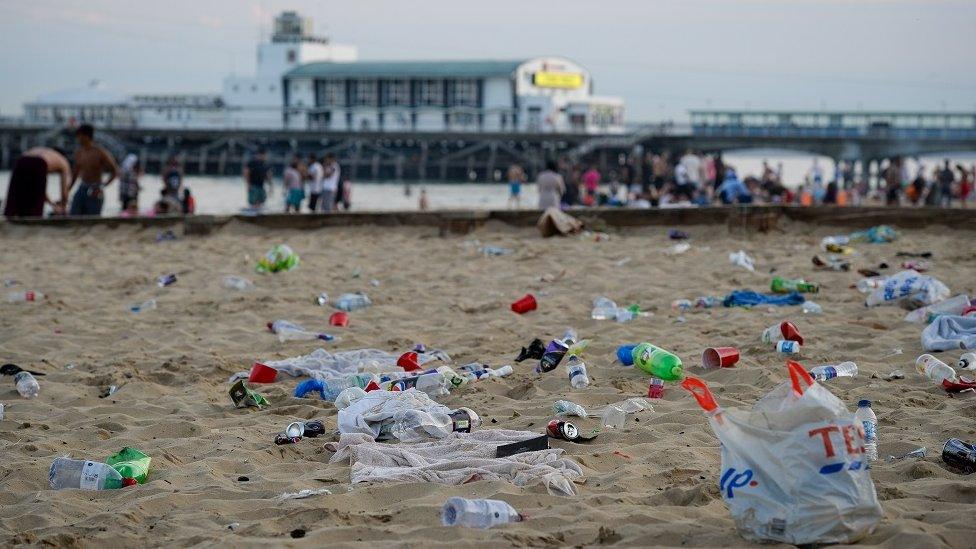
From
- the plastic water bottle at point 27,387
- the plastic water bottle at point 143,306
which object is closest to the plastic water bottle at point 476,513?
the plastic water bottle at point 27,387

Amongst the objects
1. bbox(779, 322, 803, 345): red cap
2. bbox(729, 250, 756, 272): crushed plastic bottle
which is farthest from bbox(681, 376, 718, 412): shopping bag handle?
bbox(729, 250, 756, 272): crushed plastic bottle

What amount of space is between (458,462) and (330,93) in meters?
68.8

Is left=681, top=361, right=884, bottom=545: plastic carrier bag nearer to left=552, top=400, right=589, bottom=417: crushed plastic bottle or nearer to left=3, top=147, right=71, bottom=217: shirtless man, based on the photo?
left=552, top=400, right=589, bottom=417: crushed plastic bottle

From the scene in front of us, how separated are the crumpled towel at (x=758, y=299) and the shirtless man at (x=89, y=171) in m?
8.11

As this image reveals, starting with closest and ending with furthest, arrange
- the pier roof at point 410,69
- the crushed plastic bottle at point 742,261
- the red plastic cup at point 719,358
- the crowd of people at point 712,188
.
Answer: the red plastic cup at point 719,358 → the crushed plastic bottle at point 742,261 → the crowd of people at point 712,188 → the pier roof at point 410,69

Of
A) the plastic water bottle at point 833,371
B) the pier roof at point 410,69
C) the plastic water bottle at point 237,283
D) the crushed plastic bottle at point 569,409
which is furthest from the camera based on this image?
the pier roof at point 410,69

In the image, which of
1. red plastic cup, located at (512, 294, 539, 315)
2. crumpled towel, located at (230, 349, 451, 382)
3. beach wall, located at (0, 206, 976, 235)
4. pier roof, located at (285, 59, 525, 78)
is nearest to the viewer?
crumpled towel, located at (230, 349, 451, 382)

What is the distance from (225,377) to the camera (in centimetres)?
587

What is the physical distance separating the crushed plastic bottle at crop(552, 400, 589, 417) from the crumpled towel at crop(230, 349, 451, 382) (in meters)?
1.22

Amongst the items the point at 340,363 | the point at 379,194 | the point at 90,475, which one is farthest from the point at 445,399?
the point at 379,194

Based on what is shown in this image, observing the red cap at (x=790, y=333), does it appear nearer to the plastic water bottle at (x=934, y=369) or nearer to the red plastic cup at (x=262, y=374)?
the plastic water bottle at (x=934, y=369)

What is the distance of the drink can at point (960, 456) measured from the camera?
3848 mm

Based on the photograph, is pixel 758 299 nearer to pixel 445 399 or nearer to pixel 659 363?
pixel 659 363

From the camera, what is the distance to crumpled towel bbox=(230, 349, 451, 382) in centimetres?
576
